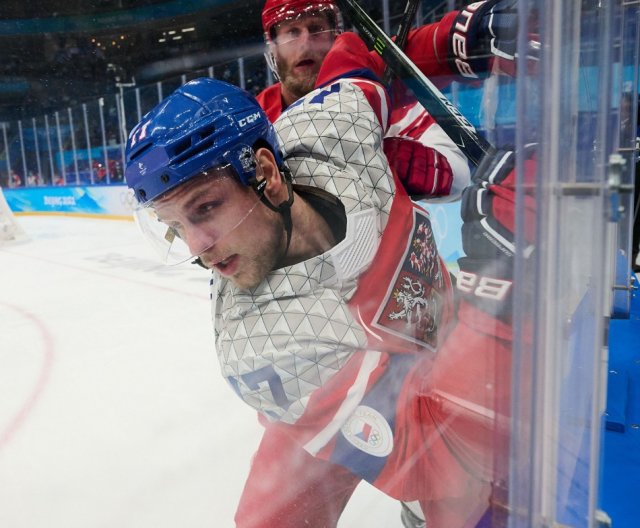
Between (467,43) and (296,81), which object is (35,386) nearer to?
(296,81)

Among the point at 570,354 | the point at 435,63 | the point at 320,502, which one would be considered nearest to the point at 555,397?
the point at 570,354

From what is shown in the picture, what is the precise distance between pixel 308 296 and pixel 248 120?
0.64ft

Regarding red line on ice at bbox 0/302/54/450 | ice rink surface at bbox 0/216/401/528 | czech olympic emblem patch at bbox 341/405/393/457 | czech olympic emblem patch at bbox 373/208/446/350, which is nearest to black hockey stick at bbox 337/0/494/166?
czech olympic emblem patch at bbox 373/208/446/350

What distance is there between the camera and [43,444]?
3.52ft

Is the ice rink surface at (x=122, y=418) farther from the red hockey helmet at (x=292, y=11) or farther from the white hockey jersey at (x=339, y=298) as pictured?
the red hockey helmet at (x=292, y=11)

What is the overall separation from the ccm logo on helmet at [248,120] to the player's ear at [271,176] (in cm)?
3

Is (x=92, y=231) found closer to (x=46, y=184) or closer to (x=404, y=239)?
(x=46, y=184)

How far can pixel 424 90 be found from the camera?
466 millimetres

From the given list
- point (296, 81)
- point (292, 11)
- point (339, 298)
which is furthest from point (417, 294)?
point (292, 11)

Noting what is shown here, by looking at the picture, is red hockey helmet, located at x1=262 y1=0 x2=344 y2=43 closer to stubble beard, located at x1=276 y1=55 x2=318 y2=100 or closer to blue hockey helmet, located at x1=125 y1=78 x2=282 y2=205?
stubble beard, located at x1=276 y1=55 x2=318 y2=100

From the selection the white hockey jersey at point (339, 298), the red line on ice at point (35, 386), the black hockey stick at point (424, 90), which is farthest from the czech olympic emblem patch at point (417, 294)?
the red line on ice at point (35, 386)

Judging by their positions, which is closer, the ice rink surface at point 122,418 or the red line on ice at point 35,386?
the ice rink surface at point 122,418

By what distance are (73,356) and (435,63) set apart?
1505mm

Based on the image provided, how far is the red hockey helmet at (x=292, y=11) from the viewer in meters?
0.66
